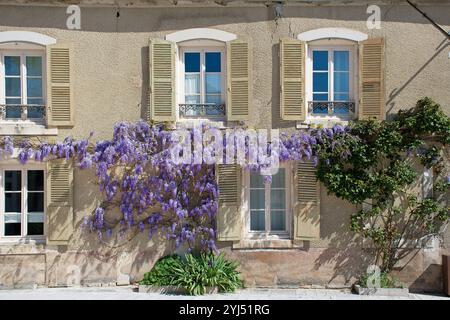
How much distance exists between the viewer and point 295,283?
26.4 feet

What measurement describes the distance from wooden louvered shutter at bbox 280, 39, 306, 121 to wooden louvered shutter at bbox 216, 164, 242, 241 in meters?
1.38

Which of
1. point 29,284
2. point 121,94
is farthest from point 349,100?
point 29,284

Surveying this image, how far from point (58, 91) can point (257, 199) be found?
402 centimetres

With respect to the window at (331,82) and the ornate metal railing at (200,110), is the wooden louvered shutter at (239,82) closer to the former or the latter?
the ornate metal railing at (200,110)

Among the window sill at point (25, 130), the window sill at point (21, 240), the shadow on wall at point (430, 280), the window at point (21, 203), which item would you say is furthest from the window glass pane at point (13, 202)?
the shadow on wall at point (430, 280)

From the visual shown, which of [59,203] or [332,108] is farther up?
[332,108]

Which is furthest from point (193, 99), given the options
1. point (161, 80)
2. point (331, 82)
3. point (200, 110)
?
point (331, 82)

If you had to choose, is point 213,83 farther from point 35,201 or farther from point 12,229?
point 12,229

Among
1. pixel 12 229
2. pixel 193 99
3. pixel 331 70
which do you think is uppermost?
pixel 331 70

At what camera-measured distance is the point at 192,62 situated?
27.3 ft

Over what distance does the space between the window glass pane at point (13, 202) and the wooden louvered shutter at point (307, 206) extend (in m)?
4.93

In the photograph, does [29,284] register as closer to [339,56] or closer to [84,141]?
[84,141]

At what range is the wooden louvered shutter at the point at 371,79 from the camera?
799cm

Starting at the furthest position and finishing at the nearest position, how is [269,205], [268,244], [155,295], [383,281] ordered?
1. [269,205]
2. [268,244]
3. [383,281]
4. [155,295]
